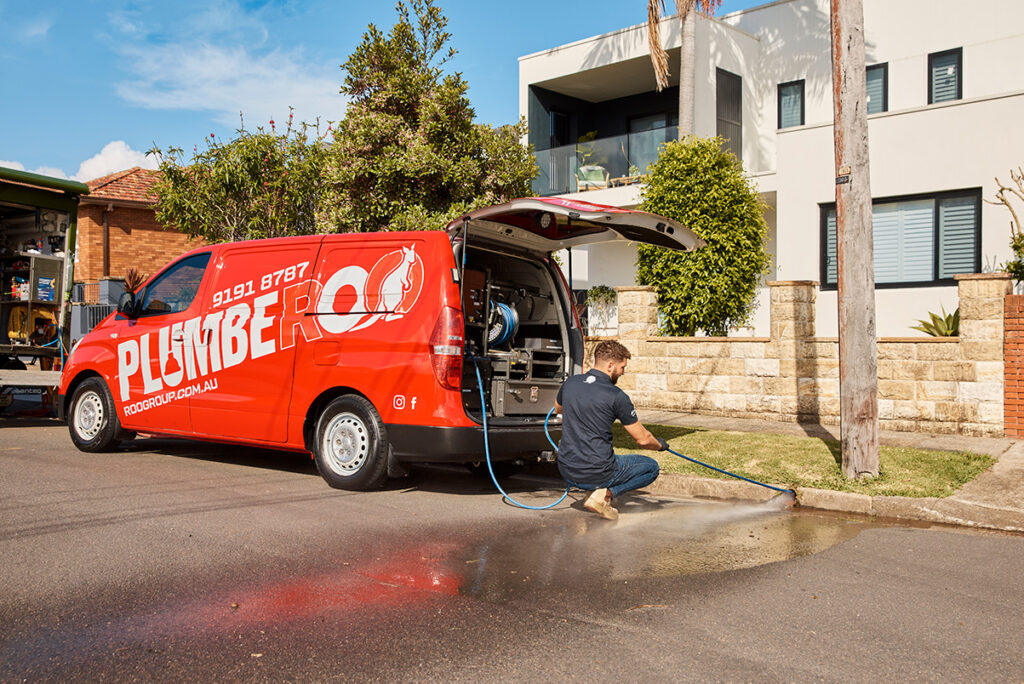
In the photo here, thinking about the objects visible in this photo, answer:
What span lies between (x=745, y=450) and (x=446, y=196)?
6693 mm

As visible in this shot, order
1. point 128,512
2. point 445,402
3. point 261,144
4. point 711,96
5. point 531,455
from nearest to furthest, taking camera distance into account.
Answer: point 128,512 < point 445,402 < point 531,455 < point 261,144 < point 711,96

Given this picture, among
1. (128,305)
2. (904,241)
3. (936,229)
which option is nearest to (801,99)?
(904,241)

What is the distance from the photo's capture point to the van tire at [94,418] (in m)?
9.19

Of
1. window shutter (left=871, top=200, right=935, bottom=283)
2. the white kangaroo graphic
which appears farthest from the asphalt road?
window shutter (left=871, top=200, right=935, bottom=283)

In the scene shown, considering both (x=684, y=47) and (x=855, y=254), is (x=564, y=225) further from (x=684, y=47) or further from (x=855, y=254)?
(x=684, y=47)

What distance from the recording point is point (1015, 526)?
21.6 feet

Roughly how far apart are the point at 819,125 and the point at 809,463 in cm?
913

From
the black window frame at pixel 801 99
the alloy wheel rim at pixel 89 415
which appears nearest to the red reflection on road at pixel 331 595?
the alloy wheel rim at pixel 89 415

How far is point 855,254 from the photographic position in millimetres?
7555

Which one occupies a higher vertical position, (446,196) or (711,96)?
(711,96)

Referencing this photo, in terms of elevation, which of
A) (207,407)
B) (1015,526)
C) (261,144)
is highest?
(261,144)

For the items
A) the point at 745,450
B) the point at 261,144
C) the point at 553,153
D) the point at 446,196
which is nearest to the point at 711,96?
the point at 553,153

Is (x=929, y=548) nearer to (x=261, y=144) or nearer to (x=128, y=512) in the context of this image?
(x=128, y=512)

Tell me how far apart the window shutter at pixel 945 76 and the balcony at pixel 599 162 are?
16.7ft
